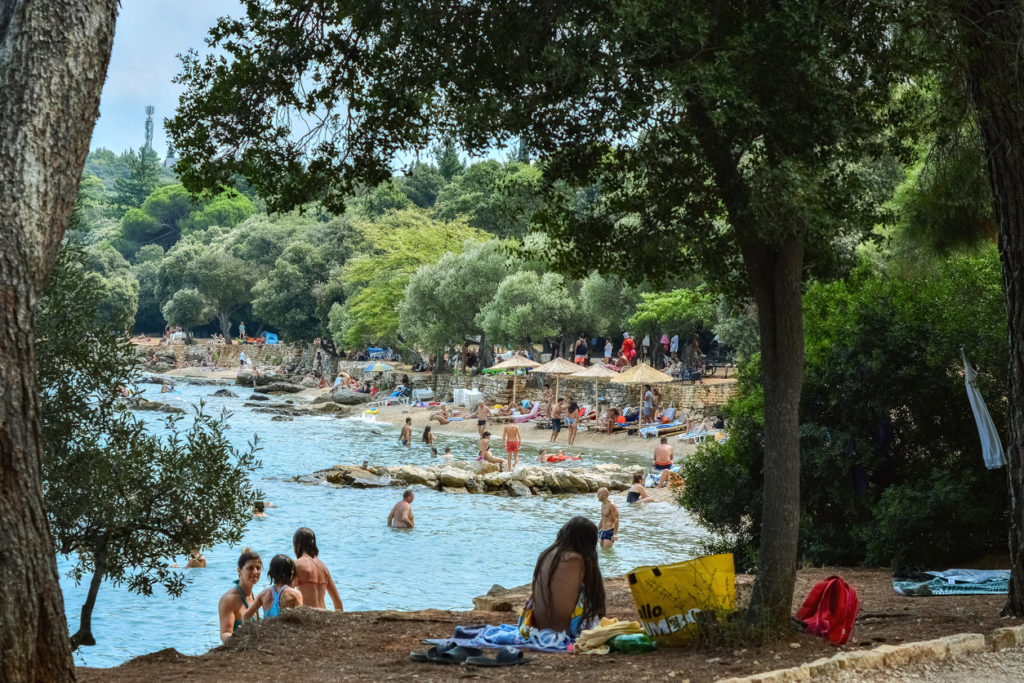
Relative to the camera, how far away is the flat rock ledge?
25438 millimetres

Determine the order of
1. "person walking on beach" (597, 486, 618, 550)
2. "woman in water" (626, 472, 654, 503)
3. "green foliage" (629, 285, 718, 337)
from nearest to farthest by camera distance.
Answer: "person walking on beach" (597, 486, 618, 550), "woman in water" (626, 472, 654, 503), "green foliage" (629, 285, 718, 337)

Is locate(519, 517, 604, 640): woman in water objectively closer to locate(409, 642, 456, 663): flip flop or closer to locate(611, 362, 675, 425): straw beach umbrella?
locate(409, 642, 456, 663): flip flop

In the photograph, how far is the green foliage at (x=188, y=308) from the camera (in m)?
81.4

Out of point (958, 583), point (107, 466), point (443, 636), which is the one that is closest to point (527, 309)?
point (958, 583)

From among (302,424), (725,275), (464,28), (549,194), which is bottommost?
(302,424)

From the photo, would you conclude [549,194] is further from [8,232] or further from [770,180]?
[8,232]

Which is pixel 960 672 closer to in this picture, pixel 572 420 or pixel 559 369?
pixel 572 420

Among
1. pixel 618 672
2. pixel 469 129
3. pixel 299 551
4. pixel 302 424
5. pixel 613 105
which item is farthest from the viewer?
pixel 302 424

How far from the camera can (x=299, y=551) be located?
32.9ft

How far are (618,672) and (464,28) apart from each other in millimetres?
4627

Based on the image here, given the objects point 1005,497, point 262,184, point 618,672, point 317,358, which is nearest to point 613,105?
point 262,184

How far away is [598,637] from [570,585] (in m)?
0.39

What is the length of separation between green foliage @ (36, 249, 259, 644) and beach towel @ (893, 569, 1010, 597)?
246 inches

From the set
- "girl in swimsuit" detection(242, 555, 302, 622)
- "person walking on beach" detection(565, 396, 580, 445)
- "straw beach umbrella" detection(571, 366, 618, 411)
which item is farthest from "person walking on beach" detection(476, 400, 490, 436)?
"girl in swimsuit" detection(242, 555, 302, 622)
